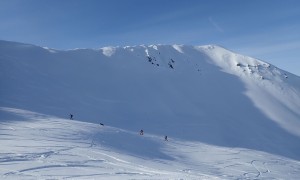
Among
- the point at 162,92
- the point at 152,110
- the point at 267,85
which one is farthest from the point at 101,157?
the point at 267,85

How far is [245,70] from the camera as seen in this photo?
101 metres

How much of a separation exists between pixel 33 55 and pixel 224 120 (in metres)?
36.8

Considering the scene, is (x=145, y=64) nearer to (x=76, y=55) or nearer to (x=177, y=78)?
(x=177, y=78)

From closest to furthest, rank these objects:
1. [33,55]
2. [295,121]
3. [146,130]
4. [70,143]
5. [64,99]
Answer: [70,143]
[146,130]
[64,99]
[33,55]
[295,121]

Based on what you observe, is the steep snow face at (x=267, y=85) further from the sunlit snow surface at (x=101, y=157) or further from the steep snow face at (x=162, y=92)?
the sunlit snow surface at (x=101, y=157)

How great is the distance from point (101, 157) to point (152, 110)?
130 ft

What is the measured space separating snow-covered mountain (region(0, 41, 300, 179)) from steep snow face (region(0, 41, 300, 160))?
0.77 feet

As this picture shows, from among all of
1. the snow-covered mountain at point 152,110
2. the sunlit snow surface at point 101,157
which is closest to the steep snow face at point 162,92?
the snow-covered mountain at point 152,110

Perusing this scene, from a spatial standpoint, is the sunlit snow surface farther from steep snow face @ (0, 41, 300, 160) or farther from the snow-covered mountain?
steep snow face @ (0, 41, 300, 160)

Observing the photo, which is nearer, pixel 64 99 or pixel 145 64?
pixel 64 99

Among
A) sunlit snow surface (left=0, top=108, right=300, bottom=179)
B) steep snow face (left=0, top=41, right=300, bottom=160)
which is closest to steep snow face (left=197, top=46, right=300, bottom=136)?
steep snow face (left=0, top=41, right=300, bottom=160)

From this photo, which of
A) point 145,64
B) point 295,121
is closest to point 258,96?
point 295,121

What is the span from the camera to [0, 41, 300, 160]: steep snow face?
53.8 m

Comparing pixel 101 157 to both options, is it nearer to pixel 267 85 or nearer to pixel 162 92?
pixel 162 92
